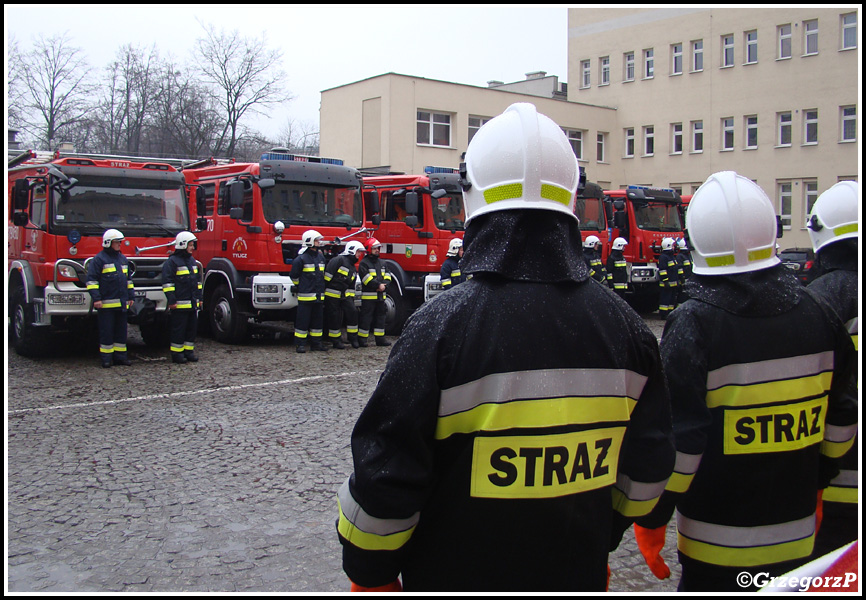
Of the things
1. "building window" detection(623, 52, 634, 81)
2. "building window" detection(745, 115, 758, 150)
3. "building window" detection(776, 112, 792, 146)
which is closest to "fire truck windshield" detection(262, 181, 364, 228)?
"building window" detection(776, 112, 792, 146)

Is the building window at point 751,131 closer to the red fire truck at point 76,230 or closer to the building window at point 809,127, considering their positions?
the building window at point 809,127

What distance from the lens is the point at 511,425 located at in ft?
5.95

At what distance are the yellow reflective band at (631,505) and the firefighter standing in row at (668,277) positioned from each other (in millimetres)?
16162

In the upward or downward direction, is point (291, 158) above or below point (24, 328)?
above

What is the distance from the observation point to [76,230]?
10984 mm

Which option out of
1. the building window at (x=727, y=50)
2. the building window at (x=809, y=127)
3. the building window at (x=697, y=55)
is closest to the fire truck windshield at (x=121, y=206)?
the building window at (x=809, y=127)

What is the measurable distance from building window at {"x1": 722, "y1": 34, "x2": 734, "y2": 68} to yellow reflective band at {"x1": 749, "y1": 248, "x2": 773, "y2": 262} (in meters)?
36.9

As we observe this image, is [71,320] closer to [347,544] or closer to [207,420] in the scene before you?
[207,420]

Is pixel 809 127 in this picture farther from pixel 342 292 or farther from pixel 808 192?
pixel 342 292

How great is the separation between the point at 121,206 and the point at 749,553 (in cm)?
1100

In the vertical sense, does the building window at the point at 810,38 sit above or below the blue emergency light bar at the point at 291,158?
above

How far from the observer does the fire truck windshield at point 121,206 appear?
1106cm

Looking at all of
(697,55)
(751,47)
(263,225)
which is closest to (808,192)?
(751,47)

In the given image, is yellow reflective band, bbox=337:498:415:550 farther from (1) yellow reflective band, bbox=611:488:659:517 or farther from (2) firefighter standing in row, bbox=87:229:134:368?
(2) firefighter standing in row, bbox=87:229:134:368
